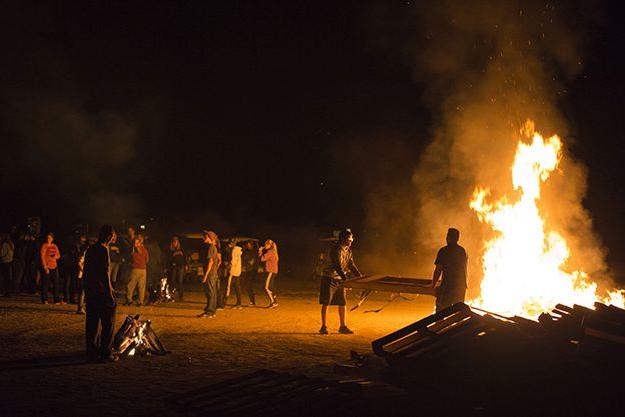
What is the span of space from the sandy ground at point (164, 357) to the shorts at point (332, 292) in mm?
591

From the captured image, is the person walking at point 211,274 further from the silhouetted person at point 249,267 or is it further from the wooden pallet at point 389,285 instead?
the wooden pallet at point 389,285

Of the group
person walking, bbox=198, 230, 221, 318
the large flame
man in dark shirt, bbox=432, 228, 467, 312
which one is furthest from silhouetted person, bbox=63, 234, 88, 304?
the large flame

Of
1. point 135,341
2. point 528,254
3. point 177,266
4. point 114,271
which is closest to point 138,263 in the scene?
A: point 114,271

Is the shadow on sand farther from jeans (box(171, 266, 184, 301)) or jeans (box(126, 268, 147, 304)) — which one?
jeans (box(171, 266, 184, 301))

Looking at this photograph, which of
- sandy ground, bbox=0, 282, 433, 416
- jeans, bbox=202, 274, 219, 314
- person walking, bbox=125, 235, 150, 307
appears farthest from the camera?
person walking, bbox=125, 235, 150, 307

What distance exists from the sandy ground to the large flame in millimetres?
1975

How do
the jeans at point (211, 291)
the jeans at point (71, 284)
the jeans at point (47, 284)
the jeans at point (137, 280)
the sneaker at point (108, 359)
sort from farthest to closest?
1. the jeans at point (47, 284)
2. the jeans at point (71, 284)
3. the jeans at point (137, 280)
4. the jeans at point (211, 291)
5. the sneaker at point (108, 359)

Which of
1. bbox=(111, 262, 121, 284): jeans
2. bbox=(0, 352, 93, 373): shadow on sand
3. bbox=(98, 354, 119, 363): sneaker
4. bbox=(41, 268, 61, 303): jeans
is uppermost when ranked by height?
bbox=(111, 262, 121, 284): jeans

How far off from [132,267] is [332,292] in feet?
17.5

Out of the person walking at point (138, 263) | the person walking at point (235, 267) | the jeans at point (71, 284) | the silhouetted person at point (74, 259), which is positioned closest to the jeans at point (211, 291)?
the person walking at point (235, 267)

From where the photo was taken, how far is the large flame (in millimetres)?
11742

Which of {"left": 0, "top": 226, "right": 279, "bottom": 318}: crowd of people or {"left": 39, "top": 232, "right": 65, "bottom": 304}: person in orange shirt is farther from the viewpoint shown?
{"left": 39, "top": 232, "right": 65, "bottom": 304}: person in orange shirt

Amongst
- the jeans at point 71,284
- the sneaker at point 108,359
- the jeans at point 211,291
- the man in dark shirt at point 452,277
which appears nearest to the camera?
the sneaker at point 108,359

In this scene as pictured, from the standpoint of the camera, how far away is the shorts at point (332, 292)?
1052 centimetres
